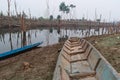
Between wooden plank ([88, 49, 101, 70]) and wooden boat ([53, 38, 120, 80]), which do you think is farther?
wooden plank ([88, 49, 101, 70])

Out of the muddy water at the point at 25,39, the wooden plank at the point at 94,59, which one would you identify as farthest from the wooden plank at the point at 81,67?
the muddy water at the point at 25,39

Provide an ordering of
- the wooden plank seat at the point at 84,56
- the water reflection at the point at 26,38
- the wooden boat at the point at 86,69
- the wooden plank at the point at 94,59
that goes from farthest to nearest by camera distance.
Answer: the water reflection at the point at 26,38 < the wooden plank seat at the point at 84,56 < the wooden plank at the point at 94,59 < the wooden boat at the point at 86,69

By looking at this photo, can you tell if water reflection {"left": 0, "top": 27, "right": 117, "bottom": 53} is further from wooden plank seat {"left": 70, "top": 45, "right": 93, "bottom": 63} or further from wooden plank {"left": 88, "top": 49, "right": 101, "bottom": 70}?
wooden plank {"left": 88, "top": 49, "right": 101, "bottom": 70}

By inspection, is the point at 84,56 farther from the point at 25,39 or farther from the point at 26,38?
the point at 26,38

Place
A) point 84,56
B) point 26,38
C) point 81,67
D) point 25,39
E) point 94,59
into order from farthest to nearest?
point 26,38 < point 25,39 < point 84,56 < point 81,67 < point 94,59

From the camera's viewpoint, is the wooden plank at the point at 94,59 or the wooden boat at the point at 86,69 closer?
the wooden boat at the point at 86,69

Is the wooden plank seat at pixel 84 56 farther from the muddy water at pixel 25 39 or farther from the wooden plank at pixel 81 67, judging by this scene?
the muddy water at pixel 25 39

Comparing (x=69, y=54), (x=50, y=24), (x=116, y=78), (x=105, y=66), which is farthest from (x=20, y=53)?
(x=50, y=24)

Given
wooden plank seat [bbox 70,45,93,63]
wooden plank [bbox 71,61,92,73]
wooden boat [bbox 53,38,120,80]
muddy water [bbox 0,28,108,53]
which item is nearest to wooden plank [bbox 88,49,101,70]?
wooden boat [bbox 53,38,120,80]

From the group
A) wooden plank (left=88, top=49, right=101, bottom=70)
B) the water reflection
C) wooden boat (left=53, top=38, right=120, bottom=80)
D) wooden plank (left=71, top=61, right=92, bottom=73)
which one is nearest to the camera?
wooden boat (left=53, top=38, right=120, bottom=80)

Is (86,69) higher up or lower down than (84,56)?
lower down

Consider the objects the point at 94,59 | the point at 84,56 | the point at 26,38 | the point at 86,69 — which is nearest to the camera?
the point at 94,59

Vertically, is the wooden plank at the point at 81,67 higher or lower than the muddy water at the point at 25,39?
higher

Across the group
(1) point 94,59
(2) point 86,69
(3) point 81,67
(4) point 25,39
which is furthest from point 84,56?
(4) point 25,39
